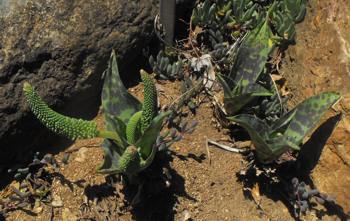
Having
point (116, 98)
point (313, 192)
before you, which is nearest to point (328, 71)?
point (313, 192)

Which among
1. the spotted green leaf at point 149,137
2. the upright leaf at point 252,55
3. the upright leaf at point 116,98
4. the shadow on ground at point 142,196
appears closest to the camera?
the spotted green leaf at point 149,137

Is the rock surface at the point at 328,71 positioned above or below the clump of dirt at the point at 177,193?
above

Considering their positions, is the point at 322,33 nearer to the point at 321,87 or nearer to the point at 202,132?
the point at 321,87

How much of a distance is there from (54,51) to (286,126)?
4.68 ft

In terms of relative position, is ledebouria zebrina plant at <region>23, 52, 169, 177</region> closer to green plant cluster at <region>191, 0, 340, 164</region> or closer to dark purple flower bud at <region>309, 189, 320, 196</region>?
green plant cluster at <region>191, 0, 340, 164</region>

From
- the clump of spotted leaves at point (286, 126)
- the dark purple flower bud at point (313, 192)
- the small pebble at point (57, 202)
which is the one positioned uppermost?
the clump of spotted leaves at point (286, 126)

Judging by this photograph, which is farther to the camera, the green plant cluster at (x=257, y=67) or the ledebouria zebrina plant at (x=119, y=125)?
the green plant cluster at (x=257, y=67)

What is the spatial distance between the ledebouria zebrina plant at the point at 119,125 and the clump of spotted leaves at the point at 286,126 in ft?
1.77

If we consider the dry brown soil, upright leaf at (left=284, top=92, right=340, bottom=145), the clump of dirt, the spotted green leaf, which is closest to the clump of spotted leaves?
upright leaf at (left=284, top=92, right=340, bottom=145)

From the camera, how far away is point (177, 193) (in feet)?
9.56

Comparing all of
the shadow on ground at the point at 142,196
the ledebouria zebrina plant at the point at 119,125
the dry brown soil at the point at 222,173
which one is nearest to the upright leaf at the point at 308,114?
the dry brown soil at the point at 222,173

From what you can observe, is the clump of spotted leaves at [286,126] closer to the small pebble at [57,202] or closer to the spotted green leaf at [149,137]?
the spotted green leaf at [149,137]

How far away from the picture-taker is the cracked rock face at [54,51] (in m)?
2.70

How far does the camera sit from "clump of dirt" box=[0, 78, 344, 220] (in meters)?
2.83
